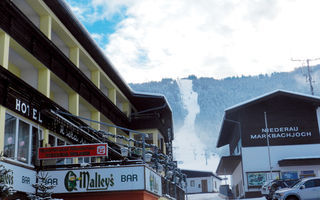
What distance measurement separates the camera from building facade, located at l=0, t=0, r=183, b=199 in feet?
62.2

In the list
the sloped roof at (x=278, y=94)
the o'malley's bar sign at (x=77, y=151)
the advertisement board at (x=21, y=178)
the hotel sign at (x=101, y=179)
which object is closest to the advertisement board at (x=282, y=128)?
the sloped roof at (x=278, y=94)

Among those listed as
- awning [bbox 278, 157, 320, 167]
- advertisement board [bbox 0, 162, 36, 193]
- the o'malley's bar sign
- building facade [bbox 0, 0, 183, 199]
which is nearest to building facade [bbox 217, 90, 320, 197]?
awning [bbox 278, 157, 320, 167]

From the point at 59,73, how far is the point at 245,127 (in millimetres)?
27140

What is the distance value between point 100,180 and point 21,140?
12.7ft

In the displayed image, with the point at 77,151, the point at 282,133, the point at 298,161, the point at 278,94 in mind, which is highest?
the point at 278,94

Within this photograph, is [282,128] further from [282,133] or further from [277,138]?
[277,138]

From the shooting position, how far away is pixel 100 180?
20.6m

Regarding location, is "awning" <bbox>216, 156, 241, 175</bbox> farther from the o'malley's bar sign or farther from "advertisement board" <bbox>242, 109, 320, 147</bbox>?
the o'malley's bar sign

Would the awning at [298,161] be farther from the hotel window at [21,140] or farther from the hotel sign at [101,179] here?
the hotel window at [21,140]

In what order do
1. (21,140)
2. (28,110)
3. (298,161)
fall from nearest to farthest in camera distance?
(21,140) < (28,110) < (298,161)

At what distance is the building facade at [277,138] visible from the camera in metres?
45.8

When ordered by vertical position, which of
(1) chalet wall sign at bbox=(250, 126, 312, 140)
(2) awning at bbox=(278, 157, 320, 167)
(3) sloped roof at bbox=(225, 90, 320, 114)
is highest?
(3) sloped roof at bbox=(225, 90, 320, 114)

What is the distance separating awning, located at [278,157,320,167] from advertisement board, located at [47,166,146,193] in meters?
27.7

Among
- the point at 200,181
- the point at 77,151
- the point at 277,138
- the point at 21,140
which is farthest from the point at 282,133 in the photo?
the point at 200,181
